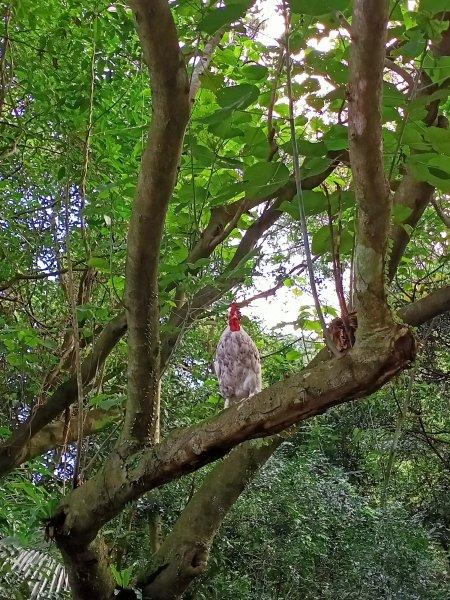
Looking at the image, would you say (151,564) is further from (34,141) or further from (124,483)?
(34,141)

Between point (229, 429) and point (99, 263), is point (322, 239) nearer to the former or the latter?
point (229, 429)

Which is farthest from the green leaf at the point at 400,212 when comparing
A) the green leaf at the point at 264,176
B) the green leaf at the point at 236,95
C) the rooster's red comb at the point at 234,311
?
the rooster's red comb at the point at 234,311

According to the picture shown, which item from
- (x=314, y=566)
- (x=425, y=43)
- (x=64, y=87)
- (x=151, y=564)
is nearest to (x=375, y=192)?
(x=425, y=43)

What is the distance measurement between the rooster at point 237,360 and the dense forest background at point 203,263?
90 mm

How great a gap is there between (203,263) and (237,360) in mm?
433

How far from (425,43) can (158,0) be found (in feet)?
1.10

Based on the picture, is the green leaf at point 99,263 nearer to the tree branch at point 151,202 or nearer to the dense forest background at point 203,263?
the dense forest background at point 203,263

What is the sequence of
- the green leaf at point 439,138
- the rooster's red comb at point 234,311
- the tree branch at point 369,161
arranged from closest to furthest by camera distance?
the tree branch at point 369,161 < the green leaf at point 439,138 < the rooster's red comb at point 234,311

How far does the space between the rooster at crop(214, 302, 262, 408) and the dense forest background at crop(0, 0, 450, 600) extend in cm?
9

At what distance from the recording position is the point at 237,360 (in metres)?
1.50

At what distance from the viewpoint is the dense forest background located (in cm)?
74

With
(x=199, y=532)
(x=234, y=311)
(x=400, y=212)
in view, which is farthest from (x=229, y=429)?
(x=199, y=532)

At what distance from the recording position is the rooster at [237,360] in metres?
1.50

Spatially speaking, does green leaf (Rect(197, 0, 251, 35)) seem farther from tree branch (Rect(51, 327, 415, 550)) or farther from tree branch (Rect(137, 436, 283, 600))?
tree branch (Rect(137, 436, 283, 600))
